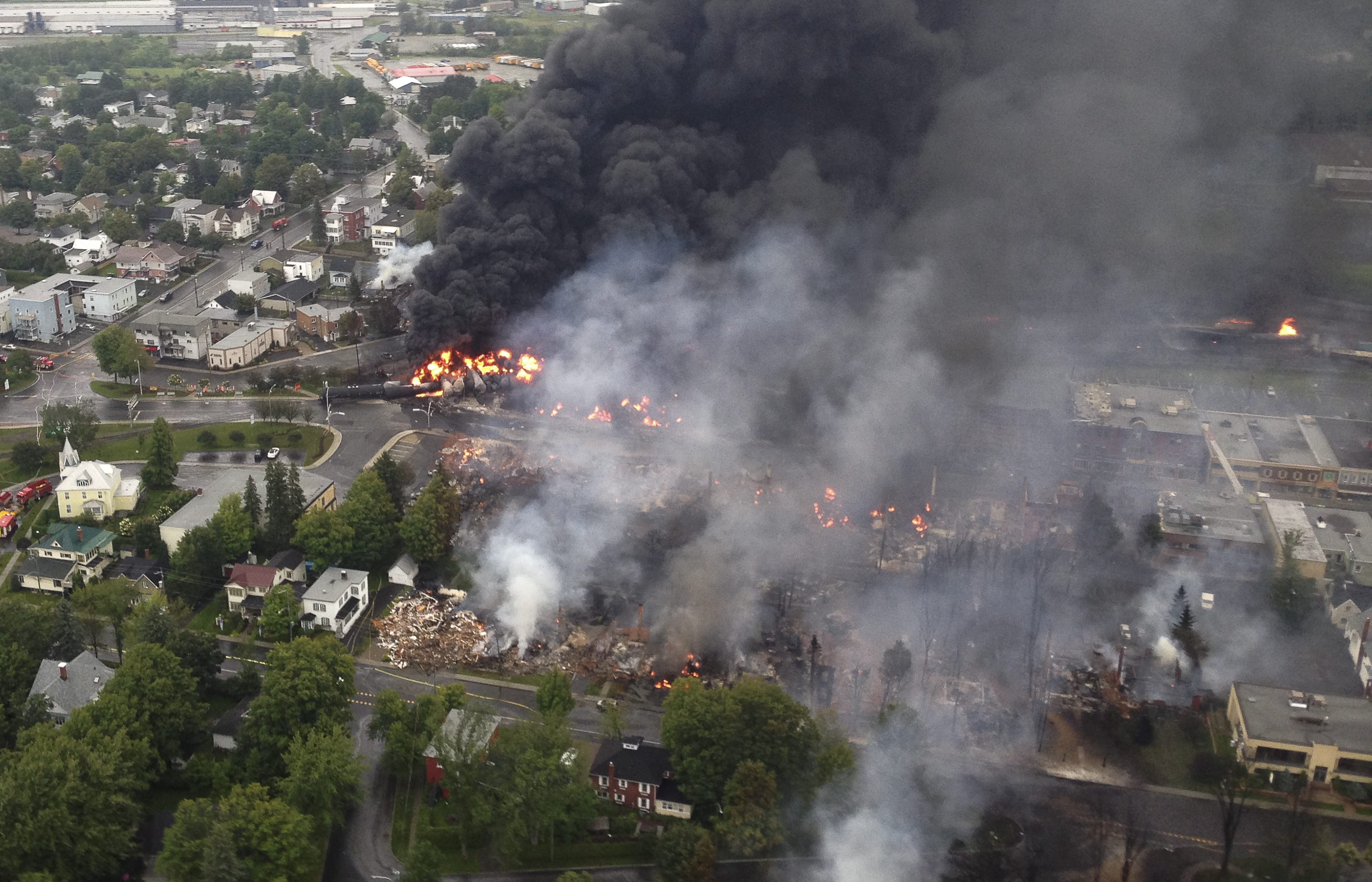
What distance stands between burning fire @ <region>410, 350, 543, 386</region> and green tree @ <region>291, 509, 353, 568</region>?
33.3 feet

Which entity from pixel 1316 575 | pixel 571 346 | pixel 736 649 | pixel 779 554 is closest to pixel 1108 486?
pixel 1316 575

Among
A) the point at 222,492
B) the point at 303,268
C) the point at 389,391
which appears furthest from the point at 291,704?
the point at 303,268

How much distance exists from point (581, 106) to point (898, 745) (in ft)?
88.7

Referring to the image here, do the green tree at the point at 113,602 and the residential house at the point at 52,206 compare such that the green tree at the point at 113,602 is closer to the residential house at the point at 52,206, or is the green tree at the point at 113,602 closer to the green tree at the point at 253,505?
the green tree at the point at 253,505

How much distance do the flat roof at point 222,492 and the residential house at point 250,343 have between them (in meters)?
8.76

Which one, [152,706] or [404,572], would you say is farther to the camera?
[404,572]

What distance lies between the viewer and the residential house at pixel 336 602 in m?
26.5

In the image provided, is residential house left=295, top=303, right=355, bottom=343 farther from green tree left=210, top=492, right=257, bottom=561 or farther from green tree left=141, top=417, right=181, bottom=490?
green tree left=210, top=492, right=257, bottom=561

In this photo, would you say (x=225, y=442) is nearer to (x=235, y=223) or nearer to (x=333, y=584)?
(x=333, y=584)

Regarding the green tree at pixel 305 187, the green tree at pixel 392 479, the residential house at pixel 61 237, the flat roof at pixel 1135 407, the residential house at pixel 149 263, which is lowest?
the green tree at pixel 392 479

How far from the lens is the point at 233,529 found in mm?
28297

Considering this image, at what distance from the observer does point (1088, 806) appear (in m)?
21.7

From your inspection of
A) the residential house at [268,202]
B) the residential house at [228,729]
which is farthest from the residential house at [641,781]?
the residential house at [268,202]

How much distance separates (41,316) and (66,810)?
94.6ft
